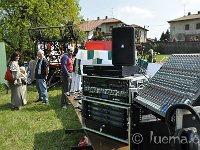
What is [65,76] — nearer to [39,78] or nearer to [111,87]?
[39,78]

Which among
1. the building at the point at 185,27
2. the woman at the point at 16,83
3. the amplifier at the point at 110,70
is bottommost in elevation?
the woman at the point at 16,83

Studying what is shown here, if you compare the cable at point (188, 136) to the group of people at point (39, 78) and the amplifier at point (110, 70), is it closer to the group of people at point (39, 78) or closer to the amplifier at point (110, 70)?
the amplifier at point (110, 70)

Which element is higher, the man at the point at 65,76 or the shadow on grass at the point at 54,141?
the man at the point at 65,76

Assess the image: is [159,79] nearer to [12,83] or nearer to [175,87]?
[175,87]

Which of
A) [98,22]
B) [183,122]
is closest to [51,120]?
[183,122]

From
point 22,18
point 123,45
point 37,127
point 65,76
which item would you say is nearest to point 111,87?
point 123,45

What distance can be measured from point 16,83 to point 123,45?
16.1 feet

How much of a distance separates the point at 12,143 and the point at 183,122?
4.71 m

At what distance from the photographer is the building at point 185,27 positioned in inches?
2594

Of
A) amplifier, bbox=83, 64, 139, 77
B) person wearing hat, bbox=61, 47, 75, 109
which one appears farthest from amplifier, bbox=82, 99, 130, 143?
person wearing hat, bbox=61, 47, 75, 109

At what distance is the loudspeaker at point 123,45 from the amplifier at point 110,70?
0.51 meters

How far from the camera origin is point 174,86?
89.4 inches

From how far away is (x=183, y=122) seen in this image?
1708mm

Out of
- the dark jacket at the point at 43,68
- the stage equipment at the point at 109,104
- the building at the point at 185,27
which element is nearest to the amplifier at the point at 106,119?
the stage equipment at the point at 109,104
